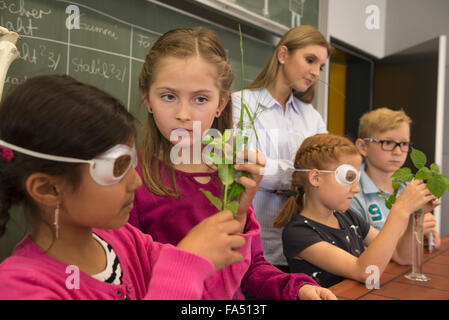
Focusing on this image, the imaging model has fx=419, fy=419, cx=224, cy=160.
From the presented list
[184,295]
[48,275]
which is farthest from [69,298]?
[184,295]

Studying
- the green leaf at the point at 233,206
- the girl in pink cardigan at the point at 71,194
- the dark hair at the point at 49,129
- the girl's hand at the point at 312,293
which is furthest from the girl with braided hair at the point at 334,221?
the dark hair at the point at 49,129

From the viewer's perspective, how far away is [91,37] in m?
1.78

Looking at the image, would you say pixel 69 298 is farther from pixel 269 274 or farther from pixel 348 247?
pixel 348 247

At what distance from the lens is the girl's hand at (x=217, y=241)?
67 centimetres

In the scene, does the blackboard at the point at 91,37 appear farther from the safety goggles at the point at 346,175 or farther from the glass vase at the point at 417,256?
the glass vase at the point at 417,256

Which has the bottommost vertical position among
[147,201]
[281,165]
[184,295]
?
[184,295]

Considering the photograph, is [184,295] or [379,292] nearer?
[184,295]

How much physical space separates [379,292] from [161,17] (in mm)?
1571

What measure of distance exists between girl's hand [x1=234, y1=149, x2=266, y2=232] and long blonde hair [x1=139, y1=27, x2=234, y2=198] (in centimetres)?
31

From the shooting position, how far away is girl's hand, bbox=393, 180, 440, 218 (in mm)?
1322

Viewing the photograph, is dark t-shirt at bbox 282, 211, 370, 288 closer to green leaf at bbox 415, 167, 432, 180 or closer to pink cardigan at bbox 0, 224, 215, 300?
green leaf at bbox 415, 167, 432, 180

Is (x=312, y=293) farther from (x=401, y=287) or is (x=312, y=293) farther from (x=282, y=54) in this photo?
(x=282, y=54)

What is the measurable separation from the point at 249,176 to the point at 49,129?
1.17 feet

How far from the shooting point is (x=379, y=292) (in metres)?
1.13
